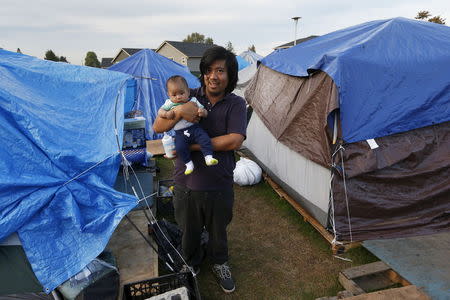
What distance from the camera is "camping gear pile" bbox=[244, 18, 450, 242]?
2926 mm

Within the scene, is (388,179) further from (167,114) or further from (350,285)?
(167,114)

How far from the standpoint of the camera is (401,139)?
299 centimetres

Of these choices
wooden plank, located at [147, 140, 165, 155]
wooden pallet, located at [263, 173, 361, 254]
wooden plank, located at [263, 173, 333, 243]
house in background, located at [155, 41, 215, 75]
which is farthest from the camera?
house in background, located at [155, 41, 215, 75]

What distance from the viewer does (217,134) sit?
7.19ft

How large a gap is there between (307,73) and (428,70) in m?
1.27

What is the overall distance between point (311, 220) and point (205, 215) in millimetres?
1677

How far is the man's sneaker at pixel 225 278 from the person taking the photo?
8.74 ft

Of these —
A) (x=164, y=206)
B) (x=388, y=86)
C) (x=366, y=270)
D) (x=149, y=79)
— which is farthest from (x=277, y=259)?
(x=149, y=79)

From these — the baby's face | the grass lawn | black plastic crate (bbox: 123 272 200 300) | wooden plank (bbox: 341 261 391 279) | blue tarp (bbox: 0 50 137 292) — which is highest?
the baby's face

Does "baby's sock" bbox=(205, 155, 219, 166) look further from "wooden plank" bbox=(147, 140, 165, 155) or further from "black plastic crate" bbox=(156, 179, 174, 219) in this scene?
"wooden plank" bbox=(147, 140, 165, 155)

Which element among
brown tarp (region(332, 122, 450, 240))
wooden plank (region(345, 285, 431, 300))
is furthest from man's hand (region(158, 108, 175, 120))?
wooden plank (region(345, 285, 431, 300))

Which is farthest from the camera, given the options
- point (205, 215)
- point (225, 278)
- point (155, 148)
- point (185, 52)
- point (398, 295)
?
point (185, 52)

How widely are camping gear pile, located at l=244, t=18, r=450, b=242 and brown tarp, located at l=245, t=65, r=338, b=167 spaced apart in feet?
0.06

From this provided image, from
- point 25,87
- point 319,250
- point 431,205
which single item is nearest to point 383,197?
point 431,205
